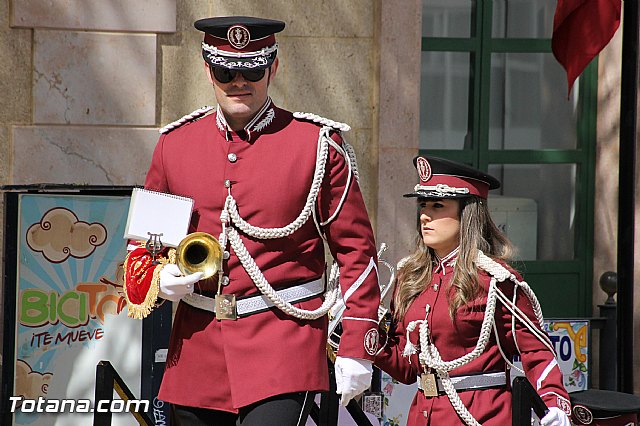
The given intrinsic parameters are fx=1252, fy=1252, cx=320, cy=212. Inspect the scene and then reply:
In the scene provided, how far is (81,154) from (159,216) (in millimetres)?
2831

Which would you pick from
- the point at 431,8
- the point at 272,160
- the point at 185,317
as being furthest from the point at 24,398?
the point at 431,8

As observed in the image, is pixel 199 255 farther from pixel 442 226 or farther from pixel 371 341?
pixel 442 226

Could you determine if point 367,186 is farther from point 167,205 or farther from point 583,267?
point 167,205

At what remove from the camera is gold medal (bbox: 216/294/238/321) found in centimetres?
412

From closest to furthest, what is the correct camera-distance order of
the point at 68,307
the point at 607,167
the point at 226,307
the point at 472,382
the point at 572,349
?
the point at 226,307
the point at 472,382
the point at 68,307
the point at 572,349
the point at 607,167

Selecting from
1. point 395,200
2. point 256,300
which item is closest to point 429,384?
point 256,300

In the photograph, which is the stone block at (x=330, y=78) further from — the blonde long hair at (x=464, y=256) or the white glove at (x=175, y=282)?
the white glove at (x=175, y=282)

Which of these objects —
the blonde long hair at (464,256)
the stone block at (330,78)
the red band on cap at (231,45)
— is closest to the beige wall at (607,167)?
the stone block at (330,78)

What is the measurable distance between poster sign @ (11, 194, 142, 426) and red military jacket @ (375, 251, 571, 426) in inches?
61.8

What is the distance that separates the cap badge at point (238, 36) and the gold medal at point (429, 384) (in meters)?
1.54

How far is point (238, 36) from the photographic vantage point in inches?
165

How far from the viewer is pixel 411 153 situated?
7223mm

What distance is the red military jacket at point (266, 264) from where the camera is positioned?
4113 mm

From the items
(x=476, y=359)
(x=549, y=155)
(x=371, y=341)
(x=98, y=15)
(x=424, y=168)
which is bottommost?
(x=476, y=359)
